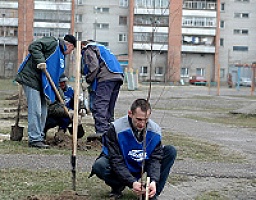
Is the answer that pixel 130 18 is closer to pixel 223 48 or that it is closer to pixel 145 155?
pixel 223 48

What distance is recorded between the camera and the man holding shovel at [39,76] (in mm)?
8820

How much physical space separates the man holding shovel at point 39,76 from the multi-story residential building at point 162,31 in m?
66.6

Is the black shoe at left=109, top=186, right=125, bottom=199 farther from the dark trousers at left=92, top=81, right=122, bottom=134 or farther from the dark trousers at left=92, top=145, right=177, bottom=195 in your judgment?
the dark trousers at left=92, top=81, right=122, bottom=134

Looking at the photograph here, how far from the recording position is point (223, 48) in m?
84.8

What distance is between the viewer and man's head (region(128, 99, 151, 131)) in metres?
5.14

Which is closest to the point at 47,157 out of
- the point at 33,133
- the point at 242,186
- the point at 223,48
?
the point at 33,133

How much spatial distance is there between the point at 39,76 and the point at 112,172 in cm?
374

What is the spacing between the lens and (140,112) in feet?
16.9

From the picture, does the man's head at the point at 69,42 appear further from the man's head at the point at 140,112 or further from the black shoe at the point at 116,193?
the man's head at the point at 140,112

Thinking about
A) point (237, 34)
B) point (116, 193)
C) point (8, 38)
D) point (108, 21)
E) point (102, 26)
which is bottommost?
point (116, 193)

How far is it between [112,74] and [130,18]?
71.9 m

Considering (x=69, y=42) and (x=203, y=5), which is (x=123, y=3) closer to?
(x=203, y=5)

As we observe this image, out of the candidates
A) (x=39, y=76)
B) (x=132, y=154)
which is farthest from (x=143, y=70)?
A: (x=132, y=154)

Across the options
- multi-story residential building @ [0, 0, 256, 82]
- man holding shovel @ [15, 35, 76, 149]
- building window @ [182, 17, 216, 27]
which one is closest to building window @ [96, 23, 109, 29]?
multi-story residential building @ [0, 0, 256, 82]
